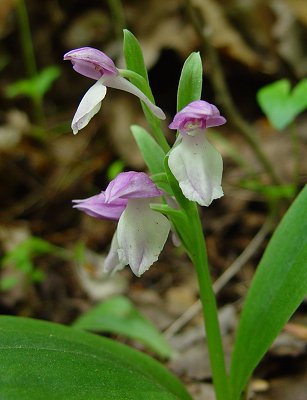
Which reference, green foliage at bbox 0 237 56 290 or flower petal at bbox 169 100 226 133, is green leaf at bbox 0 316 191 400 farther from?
green foliage at bbox 0 237 56 290

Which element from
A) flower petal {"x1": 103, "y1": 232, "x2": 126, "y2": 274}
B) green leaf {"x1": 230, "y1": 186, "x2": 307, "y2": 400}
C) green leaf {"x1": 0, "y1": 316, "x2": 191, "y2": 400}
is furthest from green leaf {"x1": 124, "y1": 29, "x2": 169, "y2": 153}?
green leaf {"x1": 0, "y1": 316, "x2": 191, "y2": 400}

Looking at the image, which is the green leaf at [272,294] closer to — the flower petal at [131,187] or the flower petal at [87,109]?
the flower petal at [131,187]

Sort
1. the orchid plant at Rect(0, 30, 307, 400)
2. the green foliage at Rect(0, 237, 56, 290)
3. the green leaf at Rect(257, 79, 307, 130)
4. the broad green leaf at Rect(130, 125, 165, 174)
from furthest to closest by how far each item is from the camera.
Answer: the green foliage at Rect(0, 237, 56, 290)
the green leaf at Rect(257, 79, 307, 130)
the broad green leaf at Rect(130, 125, 165, 174)
the orchid plant at Rect(0, 30, 307, 400)

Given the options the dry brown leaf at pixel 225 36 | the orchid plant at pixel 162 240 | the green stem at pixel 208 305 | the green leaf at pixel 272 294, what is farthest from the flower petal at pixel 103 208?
the dry brown leaf at pixel 225 36

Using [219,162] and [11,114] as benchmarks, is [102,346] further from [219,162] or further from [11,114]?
[11,114]

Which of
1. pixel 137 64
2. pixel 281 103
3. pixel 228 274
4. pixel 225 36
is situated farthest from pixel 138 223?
pixel 225 36

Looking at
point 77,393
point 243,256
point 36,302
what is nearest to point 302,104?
point 243,256
